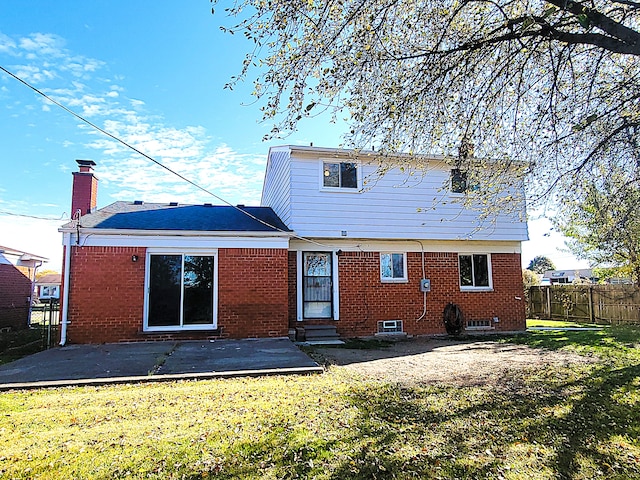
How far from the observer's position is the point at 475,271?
44.1 feet

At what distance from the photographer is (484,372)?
22.7 feet

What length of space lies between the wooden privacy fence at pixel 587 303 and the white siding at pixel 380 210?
6.09m

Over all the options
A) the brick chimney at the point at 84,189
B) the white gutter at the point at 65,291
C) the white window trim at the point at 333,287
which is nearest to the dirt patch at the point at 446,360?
the white window trim at the point at 333,287

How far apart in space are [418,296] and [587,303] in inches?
360

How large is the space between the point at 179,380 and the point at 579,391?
582cm

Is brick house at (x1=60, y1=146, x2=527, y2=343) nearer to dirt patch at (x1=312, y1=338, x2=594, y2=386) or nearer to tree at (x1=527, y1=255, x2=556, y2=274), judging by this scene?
dirt patch at (x1=312, y1=338, x2=594, y2=386)

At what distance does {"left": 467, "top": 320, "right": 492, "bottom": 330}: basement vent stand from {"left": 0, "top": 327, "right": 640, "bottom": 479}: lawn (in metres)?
6.90

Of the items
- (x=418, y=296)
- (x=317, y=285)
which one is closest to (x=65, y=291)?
(x=317, y=285)

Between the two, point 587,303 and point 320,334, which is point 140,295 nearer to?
point 320,334

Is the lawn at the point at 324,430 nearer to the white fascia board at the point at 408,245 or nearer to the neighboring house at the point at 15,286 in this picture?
the white fascia board at the point at 408,245

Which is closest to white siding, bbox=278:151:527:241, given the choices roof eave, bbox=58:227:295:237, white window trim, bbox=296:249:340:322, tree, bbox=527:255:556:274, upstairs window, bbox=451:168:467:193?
upstairs window, bbox=451:168:467:193

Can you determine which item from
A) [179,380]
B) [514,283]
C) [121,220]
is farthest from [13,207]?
[514,283]

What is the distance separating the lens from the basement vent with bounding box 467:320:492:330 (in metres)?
13.0

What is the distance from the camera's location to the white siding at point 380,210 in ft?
37.9
